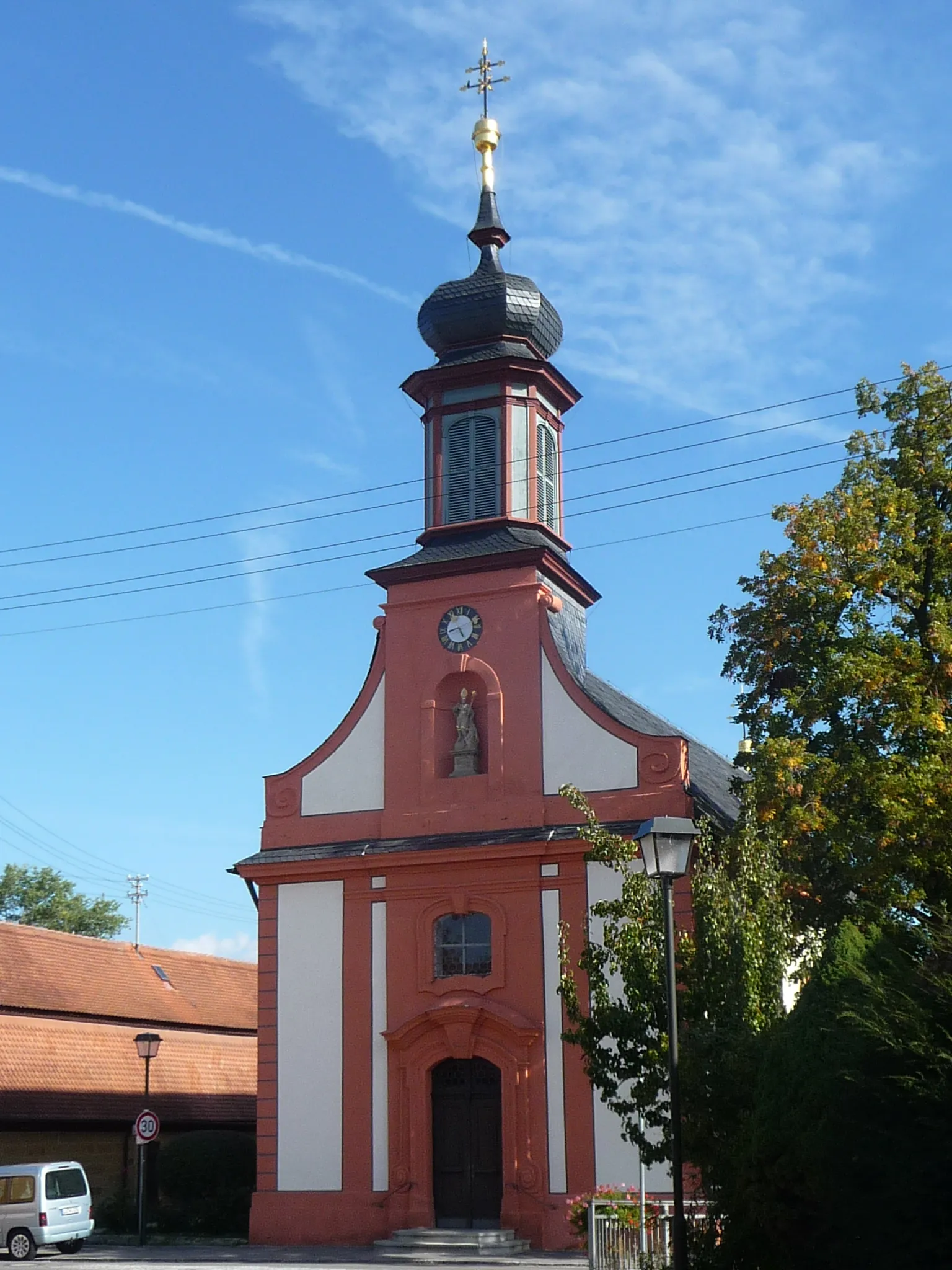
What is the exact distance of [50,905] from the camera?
2859 inches

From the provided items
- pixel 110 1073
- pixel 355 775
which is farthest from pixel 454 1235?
pixel 110 1073

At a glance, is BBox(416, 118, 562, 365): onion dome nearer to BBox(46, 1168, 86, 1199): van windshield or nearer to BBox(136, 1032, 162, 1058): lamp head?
BBox(136, 1032, 162, 1058): lamp head

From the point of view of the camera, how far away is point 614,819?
83.5 feet

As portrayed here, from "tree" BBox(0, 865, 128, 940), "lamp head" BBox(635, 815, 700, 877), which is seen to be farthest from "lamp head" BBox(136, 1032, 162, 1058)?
"tree" BBox(0, 865, 128, 940)

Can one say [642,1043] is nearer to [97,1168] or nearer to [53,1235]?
[53,1235]

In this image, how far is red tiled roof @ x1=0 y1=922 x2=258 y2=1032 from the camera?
35.4m

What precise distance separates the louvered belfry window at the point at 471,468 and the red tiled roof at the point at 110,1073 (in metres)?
13.9

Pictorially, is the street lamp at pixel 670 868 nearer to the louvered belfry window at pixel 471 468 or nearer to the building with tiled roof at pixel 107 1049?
the louvered belfry window at pixel 471 468

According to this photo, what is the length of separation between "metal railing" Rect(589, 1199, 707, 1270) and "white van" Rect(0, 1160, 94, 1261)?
11113 mm

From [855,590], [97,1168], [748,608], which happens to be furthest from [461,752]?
[97,1168]

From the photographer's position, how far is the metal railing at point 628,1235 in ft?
57.5

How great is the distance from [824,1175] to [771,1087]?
63.3 inches

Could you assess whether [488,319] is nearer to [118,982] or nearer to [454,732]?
[454,732]

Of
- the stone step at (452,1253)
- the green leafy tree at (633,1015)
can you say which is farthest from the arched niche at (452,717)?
the green leafy tree at (633,1015)
